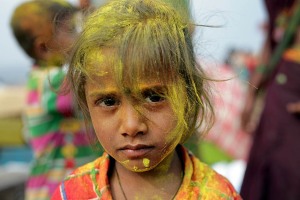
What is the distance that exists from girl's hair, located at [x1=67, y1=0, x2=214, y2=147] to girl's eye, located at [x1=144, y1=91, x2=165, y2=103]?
0.02 meters

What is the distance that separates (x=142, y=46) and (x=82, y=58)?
166 millimetres

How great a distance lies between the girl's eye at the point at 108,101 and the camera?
4.11 ft

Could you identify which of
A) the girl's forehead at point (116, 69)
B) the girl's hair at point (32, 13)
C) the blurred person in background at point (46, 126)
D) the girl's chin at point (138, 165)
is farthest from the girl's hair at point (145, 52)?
the blurred person in background at point (46, 126)

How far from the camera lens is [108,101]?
1263mm

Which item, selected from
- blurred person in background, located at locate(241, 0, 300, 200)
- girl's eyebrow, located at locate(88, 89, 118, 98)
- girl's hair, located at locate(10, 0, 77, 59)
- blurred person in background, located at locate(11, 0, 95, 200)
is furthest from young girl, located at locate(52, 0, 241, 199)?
blurred person in background, located at locate(241, 0, 300, 200)

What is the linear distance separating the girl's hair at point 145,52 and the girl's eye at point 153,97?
18 millimetres

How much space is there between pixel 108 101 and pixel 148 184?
23 centimetres

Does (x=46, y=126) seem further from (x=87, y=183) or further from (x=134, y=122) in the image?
(x=134, y=122)

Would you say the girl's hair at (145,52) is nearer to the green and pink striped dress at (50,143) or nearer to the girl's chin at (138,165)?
the girl's chin at (138,165)

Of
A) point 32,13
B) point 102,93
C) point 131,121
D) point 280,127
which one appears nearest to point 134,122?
point 131,121

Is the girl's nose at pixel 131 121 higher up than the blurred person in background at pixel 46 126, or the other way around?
the girl's nose at pixel 131 121

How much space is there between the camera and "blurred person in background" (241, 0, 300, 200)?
262 cm

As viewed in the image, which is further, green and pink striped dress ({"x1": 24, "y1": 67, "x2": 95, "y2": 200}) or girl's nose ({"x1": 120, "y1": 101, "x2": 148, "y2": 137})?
green and pink striped dress ({"x1": 24, "y1": 67, "x2": 95, "y2": 200})

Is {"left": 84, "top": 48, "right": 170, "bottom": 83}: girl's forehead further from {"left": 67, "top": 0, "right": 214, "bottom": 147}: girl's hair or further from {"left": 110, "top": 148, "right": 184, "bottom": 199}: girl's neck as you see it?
{"left": 110, "top": 148, "right": 184, "bottom": 199}: girl's neck
